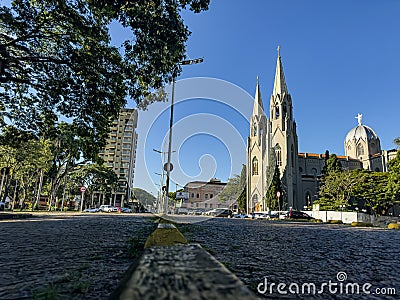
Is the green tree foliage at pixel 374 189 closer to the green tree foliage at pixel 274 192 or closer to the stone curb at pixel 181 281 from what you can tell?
the green tree foliage at pixel 274 192

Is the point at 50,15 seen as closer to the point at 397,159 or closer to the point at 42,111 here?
the point at 42,111

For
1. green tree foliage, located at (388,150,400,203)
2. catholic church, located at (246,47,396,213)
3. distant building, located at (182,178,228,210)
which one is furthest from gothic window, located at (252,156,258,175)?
distant building, located at (182,178,228,210)

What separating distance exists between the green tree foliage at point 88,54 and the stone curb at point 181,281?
7097 millimetres

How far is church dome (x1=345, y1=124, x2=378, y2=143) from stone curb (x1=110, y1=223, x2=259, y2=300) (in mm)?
81961

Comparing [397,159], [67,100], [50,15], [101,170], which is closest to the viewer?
[50,15]

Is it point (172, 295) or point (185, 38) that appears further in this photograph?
point (185, 38)

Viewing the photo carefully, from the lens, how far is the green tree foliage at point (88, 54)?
7.61 metres

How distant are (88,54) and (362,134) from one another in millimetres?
78498

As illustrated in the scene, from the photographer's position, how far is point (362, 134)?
239 ft

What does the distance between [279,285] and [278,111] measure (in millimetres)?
63162

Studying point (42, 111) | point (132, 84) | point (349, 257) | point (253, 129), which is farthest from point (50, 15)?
point (253, 129)

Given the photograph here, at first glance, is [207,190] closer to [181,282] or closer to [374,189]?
[181,282]

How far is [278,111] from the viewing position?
6300 cm

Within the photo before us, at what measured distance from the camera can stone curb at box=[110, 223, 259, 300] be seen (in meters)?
0.81
